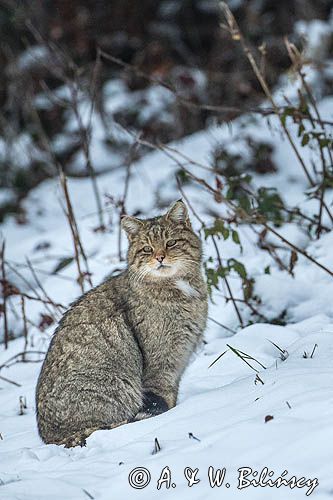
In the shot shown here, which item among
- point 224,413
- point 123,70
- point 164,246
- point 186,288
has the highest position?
point 123,70

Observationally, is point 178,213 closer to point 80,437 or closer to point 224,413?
point 80,437

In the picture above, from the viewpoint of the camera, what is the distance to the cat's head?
16.4ft

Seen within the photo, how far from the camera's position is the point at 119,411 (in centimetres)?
472

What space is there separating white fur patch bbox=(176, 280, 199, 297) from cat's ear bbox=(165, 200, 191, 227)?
417 millimetres

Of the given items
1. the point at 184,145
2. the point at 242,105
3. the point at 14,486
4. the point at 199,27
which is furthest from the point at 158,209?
the point at 199,27

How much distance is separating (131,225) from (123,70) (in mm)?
8742

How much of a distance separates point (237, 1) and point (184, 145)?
443 centimetres

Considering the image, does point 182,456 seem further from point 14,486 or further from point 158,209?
point 158,209

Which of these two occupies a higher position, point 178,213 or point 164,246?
point 178,213

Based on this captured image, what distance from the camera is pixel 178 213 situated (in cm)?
516

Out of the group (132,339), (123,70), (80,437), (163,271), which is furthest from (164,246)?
(123,70)

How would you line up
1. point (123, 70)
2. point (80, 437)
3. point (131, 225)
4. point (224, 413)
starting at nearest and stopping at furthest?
1. point (224, 413)
2. point (80, 437)
3. point (131, 225)
4. point (123, 70)

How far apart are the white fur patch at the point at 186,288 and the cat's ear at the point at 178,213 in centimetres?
42

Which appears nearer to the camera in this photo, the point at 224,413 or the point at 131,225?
the point at 224,413
